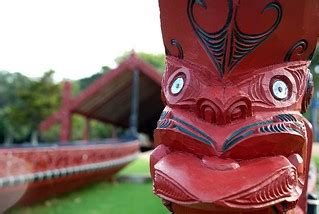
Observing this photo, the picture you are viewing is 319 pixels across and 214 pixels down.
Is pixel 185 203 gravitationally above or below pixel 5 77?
above

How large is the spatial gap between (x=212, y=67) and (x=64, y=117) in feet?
42.9

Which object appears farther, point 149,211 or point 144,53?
point 144,53

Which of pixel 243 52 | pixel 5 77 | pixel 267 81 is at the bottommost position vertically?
pixel 5 77

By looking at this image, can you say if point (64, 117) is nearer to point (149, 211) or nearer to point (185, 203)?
point (149, 211)

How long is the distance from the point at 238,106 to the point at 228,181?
34 centimetres

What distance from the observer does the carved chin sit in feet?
5.92

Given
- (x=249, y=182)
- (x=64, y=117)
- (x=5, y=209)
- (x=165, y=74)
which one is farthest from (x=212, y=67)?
(x=64, y=117)

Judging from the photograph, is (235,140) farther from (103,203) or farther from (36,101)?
(36,101)

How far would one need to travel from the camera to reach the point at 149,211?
709 centimetres

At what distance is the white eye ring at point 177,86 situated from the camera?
2153 millimetres

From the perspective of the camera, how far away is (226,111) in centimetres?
197

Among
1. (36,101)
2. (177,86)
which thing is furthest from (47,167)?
(36,101)

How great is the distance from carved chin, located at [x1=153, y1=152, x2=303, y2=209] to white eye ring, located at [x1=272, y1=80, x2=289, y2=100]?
0.92ft

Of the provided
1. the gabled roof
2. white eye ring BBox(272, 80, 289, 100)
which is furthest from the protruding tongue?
the gabled roof
